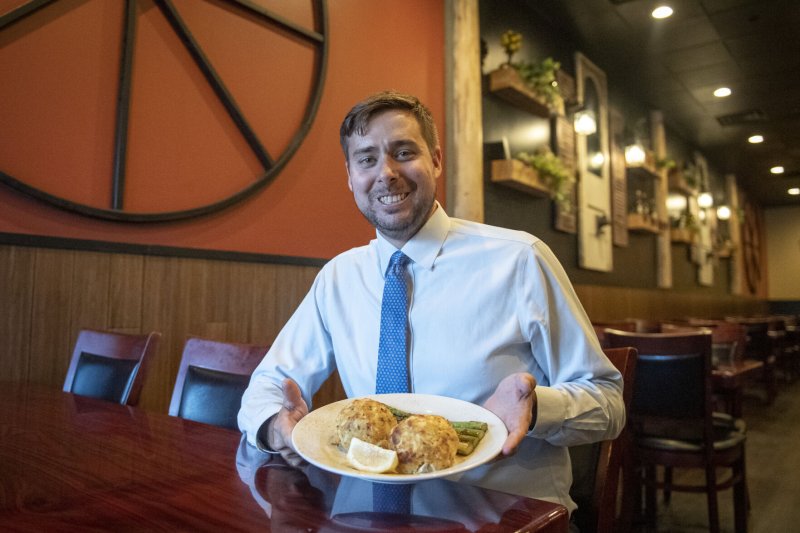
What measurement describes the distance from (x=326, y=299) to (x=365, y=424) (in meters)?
0.63

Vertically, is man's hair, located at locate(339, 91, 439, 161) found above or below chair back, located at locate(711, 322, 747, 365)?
above

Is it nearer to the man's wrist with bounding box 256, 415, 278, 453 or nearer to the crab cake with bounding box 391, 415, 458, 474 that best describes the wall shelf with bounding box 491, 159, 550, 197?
the man's wrist with bounding box 256, 415, 278, 453

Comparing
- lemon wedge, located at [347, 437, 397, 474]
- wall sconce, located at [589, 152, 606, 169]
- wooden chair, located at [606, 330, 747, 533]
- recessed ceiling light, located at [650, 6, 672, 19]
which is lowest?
wooden chair, located at [606, 330, 747, 533]

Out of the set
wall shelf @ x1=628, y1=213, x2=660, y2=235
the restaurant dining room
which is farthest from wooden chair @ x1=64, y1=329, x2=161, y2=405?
wall shelf @ x1=628, y1=213, x2=660, y2=235

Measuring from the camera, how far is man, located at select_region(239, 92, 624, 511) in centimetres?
107

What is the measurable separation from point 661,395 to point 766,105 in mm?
6765

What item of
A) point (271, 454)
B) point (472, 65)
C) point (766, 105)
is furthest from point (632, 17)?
point (271, 454)

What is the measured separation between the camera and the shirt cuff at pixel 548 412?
3.25ft

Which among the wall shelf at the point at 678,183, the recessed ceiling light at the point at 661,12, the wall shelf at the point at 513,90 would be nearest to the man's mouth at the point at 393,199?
the wall shelf at the point at 513,90

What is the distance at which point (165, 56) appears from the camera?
2275 mm

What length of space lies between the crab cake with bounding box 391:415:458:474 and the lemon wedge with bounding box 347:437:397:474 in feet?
0.05

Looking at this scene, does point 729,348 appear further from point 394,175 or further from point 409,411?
point 409,411

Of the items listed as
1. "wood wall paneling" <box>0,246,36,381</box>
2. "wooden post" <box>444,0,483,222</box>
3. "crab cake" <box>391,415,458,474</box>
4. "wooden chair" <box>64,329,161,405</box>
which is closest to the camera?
"crab cake" <box>391,415,458,474</box>

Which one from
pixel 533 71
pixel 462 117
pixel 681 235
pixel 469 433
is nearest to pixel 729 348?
pixel 462 117
